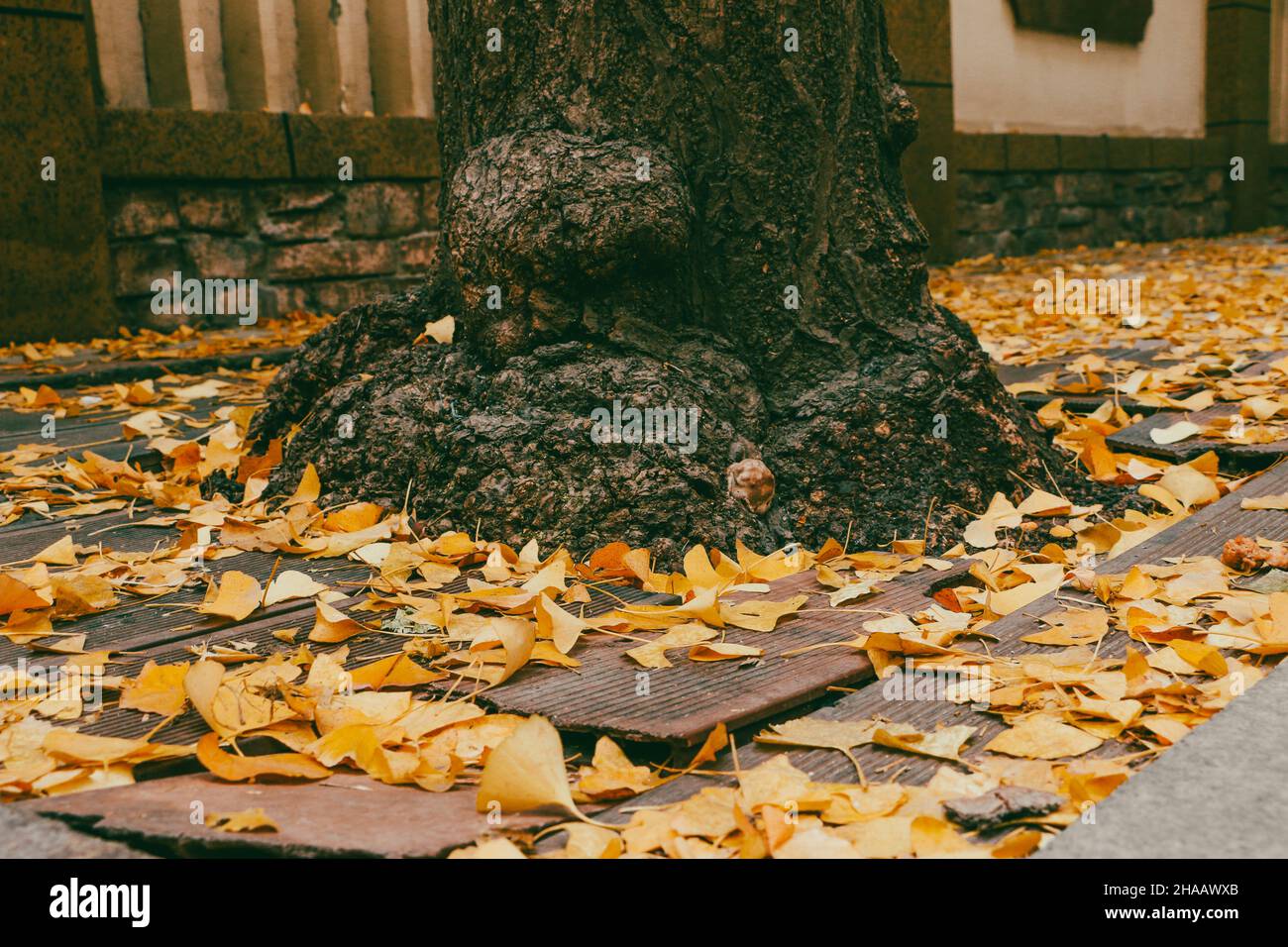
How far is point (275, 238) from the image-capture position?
220 inches

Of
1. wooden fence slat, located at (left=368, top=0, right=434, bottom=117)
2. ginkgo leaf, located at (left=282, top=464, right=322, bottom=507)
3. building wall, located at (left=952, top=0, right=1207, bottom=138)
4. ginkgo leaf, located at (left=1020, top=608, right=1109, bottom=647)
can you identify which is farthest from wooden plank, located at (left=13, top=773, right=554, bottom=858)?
building wall, located at (left=952, top=0, right=1207, bottom=138)

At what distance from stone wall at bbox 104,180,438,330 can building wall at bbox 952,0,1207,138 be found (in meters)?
4.21

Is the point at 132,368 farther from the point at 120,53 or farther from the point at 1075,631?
the point at 1075,631

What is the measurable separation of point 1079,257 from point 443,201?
7567mm

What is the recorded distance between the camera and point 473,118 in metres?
2.38

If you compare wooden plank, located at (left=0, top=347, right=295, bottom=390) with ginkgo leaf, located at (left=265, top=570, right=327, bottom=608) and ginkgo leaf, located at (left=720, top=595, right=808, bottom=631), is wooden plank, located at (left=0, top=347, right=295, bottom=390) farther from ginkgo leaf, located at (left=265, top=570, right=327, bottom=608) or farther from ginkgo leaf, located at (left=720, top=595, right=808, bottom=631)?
ginkgo leaf, located at (left=720, top=595, right=808, bottom=631)

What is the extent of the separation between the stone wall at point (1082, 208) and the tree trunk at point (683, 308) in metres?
6.65

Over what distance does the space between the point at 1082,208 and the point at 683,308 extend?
8.53 metres

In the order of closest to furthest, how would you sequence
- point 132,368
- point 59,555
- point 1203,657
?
point 1203,657, point 59,555, point 132,368

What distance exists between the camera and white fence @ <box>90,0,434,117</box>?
5.03 metres

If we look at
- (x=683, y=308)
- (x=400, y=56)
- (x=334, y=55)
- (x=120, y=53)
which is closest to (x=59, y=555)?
(x=683, y=308)
